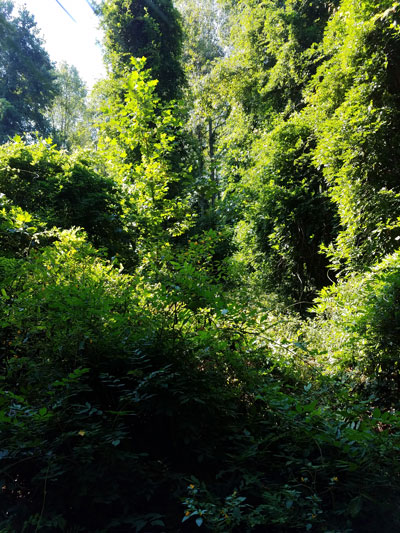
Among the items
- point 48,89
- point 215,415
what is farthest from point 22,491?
point 48,89

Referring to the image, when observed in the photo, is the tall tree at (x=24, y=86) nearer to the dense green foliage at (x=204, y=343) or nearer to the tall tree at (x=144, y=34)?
the tall tree at (x=144, y=34)

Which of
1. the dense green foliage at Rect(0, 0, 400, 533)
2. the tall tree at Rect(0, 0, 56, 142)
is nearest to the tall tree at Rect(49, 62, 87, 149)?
the tall tree at Rect(0, 0, 56, 142)

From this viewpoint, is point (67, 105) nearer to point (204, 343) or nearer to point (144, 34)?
point (144, 34)

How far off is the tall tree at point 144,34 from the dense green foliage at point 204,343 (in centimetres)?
470

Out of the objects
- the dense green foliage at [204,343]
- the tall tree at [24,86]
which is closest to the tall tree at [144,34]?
the dense green foliage at [204,343]

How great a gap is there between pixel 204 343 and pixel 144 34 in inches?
414

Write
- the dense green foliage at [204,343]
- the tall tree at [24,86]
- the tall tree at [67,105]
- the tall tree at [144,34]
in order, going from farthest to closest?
the tall tree at [67,105] < the tall tree at [24,86] < the tall tree at [144,34] < the dense green foliage at [204,343]

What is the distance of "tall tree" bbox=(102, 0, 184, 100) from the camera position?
30.6 ft

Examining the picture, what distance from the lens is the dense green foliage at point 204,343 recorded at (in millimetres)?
1497

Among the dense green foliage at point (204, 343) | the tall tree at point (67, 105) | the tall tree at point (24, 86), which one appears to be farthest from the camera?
the tall tree at point (67, 105)

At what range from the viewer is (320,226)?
23.3 ft

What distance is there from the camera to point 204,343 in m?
2.22

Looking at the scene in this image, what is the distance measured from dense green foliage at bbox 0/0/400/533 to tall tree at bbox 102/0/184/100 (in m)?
4.70

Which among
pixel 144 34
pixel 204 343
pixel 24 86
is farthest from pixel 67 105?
pixel 204 343
